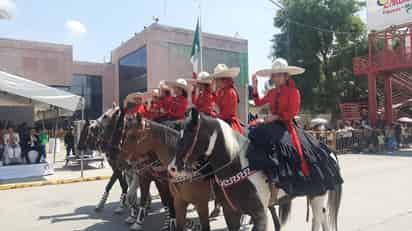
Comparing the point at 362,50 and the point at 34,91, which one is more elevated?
the point at 362,50

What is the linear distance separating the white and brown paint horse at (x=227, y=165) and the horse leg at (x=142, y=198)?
2.12m

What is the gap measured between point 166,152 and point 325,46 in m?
30.1

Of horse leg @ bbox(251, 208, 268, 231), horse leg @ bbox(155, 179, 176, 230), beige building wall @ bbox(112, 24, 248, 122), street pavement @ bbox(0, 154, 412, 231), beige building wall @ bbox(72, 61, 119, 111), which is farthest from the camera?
beige building wall @ bbox(72, 61, 119, 111)

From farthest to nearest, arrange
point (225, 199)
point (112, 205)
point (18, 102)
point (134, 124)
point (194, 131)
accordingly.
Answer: point (18, 102) < point (112, 205) < point (134, 124) < point (225, 199) < point (194, 131)

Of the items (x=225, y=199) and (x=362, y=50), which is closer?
(x=225, y=199)

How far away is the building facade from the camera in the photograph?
27906 millimetres

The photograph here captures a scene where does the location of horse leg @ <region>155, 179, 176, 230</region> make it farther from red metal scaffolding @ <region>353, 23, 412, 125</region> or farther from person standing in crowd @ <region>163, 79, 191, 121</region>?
red metal scaffolding @ <region>353, 23, 412, 125</region>

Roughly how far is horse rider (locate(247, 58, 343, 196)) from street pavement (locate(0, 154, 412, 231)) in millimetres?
2273

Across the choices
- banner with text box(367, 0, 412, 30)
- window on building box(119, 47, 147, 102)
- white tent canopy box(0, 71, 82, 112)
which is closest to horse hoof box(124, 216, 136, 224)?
white tent canopy box(0, 71, 82, 112)

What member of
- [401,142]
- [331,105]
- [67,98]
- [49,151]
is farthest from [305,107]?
[67,98]

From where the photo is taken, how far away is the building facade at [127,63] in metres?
27.9

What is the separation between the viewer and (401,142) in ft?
73.4

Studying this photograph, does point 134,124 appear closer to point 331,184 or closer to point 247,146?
point 247,146

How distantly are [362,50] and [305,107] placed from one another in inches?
268
